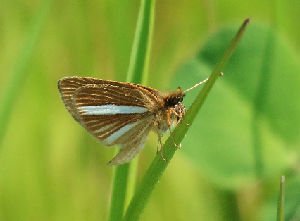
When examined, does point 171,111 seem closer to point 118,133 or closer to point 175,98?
point 175,98

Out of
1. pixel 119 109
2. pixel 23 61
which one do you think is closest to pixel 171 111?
pixel 119 109

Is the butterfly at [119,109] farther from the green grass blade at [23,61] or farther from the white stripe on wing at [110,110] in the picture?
the green grass blade at [23,61]

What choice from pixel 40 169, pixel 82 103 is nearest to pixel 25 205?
pixel 40 169

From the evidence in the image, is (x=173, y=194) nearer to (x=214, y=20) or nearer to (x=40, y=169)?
(x=40, y=169)

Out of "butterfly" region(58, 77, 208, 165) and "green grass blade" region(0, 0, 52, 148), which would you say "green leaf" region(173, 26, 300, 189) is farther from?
"green grass blade" region(0, 0, 52, 148)

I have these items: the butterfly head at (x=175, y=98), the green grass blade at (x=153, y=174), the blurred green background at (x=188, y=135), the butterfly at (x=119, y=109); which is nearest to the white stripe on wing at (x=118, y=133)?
the butterfly at (x=119, y=109)

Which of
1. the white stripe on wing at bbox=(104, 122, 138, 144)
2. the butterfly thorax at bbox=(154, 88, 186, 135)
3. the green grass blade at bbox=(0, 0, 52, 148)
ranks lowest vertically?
the white stripe on wing at bbox=(104, 122, 138, 144)

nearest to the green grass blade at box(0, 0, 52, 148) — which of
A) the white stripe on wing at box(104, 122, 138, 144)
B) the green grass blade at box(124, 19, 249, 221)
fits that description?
the white stripe on wing at box(104, 122, 138, 144)
